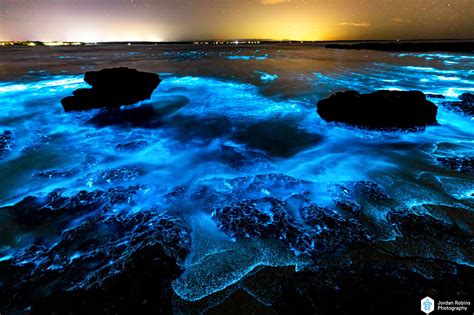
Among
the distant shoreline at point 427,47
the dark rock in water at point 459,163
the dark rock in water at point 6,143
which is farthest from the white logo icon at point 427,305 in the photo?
the distant shoreline at point 427,47

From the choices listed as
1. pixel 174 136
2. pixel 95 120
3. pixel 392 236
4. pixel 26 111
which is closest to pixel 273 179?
pixel 392 236

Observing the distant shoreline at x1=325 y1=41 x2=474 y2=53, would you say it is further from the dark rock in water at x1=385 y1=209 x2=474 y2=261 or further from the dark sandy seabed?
the dark rock in water at x1=385 y1=209 x2=474 y2=261

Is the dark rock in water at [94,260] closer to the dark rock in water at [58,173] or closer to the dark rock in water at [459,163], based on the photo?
the dark rock in water at [58,173]

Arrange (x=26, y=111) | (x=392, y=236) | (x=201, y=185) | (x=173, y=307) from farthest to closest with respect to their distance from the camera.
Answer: (x=26, y=111), (x=201, y=185), (x=392, y=236), (x=173, y=307)

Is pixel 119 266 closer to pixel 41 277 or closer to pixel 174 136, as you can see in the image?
pixel 41 277

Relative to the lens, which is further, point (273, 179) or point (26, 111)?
point (26, 111)

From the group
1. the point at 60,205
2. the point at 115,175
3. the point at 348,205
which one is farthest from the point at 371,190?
the point at 60,205

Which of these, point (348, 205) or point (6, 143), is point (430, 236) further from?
point (6, 143)
